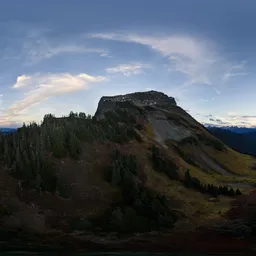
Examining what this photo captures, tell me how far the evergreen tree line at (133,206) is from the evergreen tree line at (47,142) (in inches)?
241

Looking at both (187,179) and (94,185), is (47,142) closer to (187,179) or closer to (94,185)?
(94,185)

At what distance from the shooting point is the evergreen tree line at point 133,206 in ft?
98.3

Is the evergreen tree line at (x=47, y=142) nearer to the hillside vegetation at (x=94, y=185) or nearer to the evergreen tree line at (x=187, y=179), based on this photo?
the hillside vegetation at (x=94, y=185)

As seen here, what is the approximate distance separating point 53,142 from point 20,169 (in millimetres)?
6654

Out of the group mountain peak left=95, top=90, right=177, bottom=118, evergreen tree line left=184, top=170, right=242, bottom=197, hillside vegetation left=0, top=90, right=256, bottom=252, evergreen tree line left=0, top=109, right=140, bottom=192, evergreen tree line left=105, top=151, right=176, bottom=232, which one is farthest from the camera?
mountain peak left=95, top=90, right=177, bottom=118

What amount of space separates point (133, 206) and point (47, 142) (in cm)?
1440

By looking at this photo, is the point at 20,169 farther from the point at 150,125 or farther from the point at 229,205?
the point at 150,125

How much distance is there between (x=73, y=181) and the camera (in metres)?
36.4

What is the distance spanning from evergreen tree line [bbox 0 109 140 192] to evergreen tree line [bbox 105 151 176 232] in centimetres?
611

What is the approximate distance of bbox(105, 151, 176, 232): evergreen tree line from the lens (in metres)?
30.0

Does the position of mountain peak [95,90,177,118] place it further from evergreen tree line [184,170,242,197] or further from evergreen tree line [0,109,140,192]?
evergreen tree line [184,170,242,197]

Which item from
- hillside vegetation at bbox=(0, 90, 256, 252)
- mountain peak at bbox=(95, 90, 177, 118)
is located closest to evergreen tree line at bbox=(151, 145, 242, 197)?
hillside vegetation at bbox=(0, 90, 256, 252)

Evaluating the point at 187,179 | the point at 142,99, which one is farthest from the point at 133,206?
the point at 142,99

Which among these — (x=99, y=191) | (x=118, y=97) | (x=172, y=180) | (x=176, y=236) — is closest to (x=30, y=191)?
(x=99, y=191)
